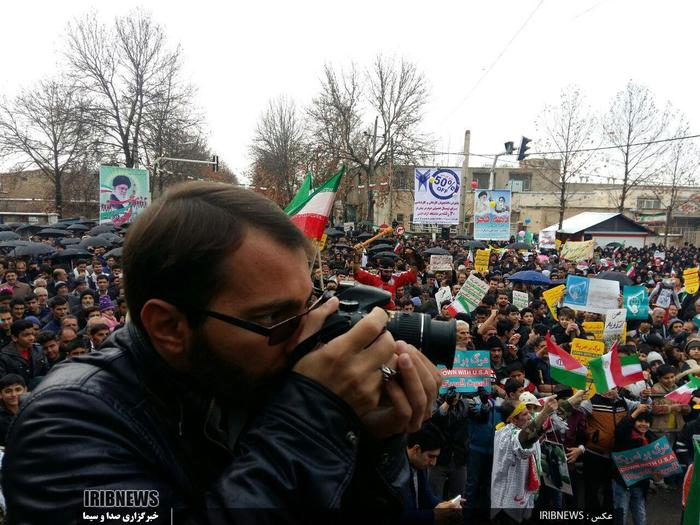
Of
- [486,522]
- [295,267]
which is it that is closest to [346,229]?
[486,522]

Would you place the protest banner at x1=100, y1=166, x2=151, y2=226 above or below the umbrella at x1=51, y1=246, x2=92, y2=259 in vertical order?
above

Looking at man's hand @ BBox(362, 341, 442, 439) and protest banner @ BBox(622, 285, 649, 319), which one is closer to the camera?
man's hand @ BBox(362, 341, 442, 439)

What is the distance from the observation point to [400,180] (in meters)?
39.5

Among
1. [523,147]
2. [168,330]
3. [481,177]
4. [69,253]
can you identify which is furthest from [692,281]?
[481,177]

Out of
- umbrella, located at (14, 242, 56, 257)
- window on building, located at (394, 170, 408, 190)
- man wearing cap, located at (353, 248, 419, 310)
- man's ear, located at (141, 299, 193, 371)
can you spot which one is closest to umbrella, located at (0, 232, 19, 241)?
umbrella, located at (14, 242, 56, 257)

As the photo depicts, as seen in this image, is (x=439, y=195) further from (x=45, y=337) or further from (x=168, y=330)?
(x=168, y=330)

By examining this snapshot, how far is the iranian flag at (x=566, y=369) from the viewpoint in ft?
17.3

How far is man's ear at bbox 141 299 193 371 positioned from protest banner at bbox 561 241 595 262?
2030cm

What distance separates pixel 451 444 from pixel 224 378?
4.87 m

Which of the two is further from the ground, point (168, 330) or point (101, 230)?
point (168, 330)

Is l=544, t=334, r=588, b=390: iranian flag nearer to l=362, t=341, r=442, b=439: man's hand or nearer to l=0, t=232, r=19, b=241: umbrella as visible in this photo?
l=362, t=341, r=442, b=439: man's hand

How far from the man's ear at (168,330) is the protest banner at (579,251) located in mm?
20296

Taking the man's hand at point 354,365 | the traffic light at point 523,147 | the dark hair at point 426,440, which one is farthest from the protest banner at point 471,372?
the traffic light at point 523,147

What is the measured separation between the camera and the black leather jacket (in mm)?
785
